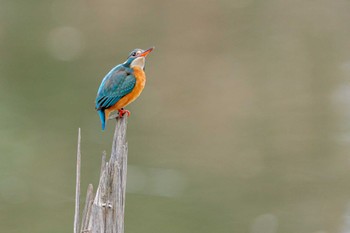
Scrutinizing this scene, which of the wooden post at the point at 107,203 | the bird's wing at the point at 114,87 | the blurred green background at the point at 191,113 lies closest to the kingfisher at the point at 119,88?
the bird's wing at the point at 114,87

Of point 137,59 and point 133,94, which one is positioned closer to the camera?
point 133,94

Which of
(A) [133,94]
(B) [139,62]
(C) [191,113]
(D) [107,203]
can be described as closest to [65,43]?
(C) [191,113]

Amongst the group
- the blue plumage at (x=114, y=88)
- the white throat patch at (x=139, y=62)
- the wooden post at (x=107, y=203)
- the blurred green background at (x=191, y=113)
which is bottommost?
the wooden post at (x=107, y=203)

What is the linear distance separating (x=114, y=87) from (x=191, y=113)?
3432mm

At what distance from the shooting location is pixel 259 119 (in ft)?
21.7

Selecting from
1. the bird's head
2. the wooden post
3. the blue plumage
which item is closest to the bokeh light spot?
the bird's head

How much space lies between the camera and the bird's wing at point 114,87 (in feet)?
10.8

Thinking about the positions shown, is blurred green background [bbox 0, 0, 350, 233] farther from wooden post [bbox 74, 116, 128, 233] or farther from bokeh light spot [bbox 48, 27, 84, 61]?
wooden post [bbox 74, 116, 128, 233]

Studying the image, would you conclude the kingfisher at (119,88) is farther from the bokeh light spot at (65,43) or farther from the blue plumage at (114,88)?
the bokeh light spot at (65,43)

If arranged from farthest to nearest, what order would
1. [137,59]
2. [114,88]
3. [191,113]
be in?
1. [191,113]
2. [137,59]
3. [114,88]

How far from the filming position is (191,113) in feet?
22.1

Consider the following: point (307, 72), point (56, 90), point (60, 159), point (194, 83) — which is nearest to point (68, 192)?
point (60, 159)

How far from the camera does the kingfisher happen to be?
3.30m

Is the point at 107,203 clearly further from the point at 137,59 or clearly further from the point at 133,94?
the point at 137,59
